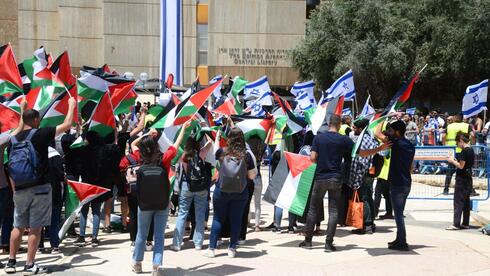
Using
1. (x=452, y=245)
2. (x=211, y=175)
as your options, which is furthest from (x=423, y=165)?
(x=211, y=175)

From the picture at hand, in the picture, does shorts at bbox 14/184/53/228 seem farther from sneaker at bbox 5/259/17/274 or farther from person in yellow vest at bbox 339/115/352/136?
person in yellow vest at bbox 339/115/352/136

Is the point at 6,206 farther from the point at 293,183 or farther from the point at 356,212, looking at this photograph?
the point at 356,212

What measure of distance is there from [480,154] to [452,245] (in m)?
5.86

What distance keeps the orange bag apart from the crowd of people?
12 centimetres

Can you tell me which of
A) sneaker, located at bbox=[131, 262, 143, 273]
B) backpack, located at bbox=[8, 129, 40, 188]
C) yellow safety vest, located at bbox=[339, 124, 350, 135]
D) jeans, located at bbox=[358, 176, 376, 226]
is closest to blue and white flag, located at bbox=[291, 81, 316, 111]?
yellow safety vest, located at bbox=[339, 124, 350, 135]

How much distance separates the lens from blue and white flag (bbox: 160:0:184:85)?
1747 centimetres

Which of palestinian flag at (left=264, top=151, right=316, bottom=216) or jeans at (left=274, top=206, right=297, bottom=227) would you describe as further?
jeans at (left=274, top=206, right=297, bottom=227)

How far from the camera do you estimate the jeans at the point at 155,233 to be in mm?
7012

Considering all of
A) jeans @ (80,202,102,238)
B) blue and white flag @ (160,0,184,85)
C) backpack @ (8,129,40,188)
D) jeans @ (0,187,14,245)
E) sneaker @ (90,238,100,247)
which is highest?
blue and white flag @ (160,0,184,85)

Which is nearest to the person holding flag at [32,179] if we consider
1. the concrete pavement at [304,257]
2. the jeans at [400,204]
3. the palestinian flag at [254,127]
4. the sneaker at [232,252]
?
the concrete pavement at [304,257]

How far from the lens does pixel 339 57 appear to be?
2989 cm

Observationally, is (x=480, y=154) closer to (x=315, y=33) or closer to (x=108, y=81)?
(x=108, y=81)

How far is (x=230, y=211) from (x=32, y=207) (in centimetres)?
238

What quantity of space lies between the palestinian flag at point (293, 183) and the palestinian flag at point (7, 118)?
143 inches
